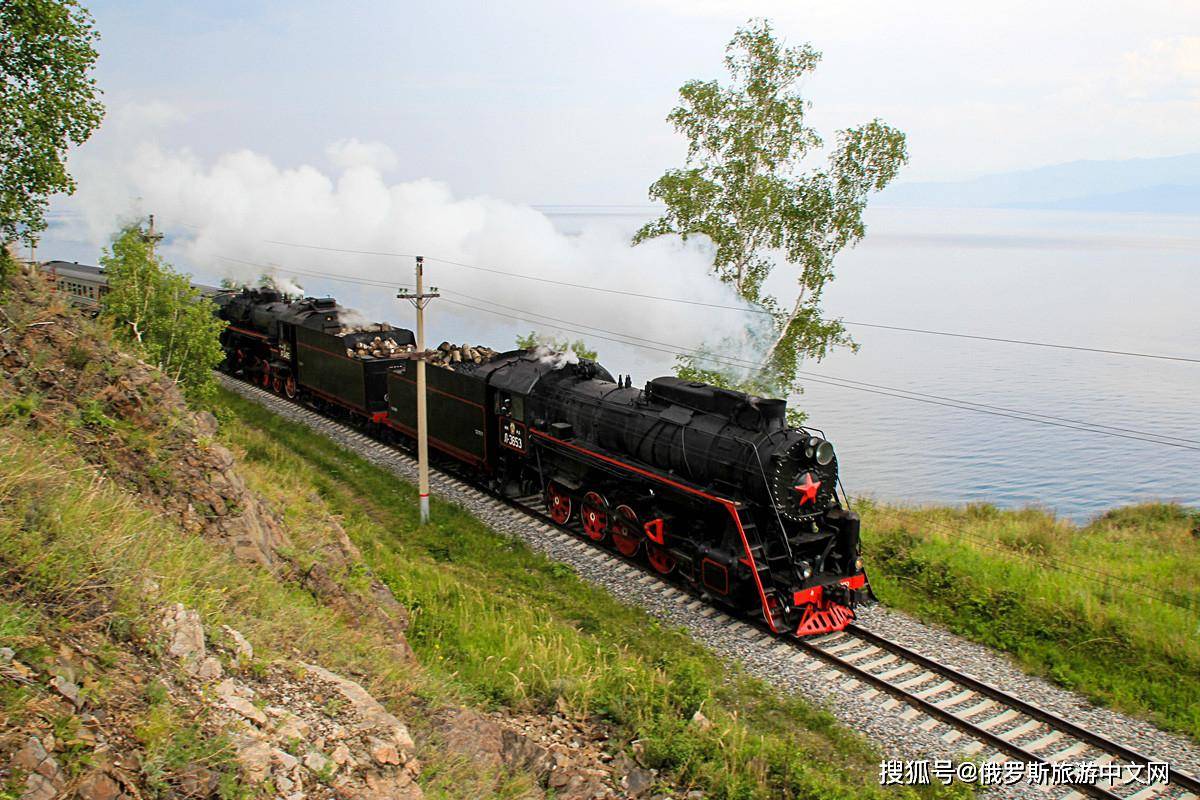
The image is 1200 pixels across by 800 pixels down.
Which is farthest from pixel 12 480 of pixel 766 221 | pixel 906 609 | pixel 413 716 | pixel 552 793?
pixel 766 221

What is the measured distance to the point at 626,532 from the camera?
13.9 metres

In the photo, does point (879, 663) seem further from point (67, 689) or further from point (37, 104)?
point (37, 104)

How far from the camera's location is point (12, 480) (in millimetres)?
5961

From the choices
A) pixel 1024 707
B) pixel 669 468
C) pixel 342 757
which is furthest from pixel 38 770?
pixel 669 468

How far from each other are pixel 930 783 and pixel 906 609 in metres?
4.34

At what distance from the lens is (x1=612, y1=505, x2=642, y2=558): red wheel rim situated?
13555 millimetres

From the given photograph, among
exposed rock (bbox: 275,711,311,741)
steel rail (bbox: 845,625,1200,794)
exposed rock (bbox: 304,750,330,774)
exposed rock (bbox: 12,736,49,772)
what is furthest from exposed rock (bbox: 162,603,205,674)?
steel rail (bbox: 845,625,1200,794)

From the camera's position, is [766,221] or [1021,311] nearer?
[766,221]

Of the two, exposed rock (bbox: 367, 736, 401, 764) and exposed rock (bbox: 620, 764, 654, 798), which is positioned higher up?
exposed rock (bbox: 367, 736, 401, 764)

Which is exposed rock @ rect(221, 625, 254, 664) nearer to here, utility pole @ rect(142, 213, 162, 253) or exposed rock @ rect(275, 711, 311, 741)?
exposed rock @ rect(275, 711, 311, 741)

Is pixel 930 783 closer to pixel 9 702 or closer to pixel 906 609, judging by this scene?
pixel 906 609

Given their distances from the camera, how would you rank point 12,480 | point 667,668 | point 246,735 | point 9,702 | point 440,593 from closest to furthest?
point 9,702 < point 246,735 < point 12,480 < point 667,668 < point 440,593

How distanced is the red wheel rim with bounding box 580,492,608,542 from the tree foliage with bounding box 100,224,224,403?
8333 millimetres

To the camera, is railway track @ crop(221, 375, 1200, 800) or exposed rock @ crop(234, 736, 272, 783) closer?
exposed rock @ crop(234, 736, 272, 783)
